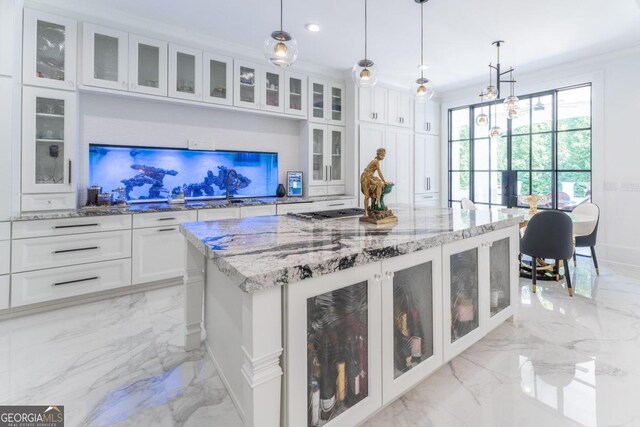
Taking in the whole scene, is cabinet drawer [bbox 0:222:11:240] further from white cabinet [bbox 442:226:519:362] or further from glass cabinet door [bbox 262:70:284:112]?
white cabinet [bbox 442:226:519:362]

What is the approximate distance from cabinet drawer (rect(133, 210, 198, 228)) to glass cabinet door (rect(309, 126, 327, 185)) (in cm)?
196

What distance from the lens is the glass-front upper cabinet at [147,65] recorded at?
3461 millimetres

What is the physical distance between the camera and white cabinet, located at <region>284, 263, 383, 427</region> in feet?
3.98

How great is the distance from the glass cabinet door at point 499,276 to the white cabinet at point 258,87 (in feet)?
10.9

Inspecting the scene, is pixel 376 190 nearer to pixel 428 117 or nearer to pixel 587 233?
pixel 587 233

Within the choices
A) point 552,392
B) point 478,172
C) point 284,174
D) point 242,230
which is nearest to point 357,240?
point 242,230

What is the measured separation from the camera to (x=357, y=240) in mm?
1562

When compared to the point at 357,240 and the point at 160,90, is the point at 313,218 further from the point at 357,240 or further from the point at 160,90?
the point at 160,90

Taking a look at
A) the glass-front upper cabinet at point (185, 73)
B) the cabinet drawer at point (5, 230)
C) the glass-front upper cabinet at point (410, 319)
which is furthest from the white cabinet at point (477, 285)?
the cabinet drawer at point (5, 230)

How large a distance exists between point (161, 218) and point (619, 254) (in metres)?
5.95

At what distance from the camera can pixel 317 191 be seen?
5.05 m

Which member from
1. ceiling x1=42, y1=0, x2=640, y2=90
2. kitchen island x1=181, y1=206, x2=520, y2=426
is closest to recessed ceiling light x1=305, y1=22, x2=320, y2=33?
ceiling x1=42, y1=0, x2=640, y2=90

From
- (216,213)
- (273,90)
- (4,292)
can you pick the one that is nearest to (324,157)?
(273,90)

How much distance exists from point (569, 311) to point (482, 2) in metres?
3.02
